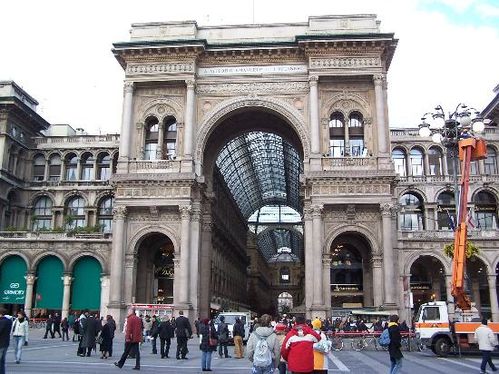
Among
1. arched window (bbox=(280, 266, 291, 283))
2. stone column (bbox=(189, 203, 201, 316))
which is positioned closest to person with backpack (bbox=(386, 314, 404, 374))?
stone column (bbox=(189, 203, 201, 316))

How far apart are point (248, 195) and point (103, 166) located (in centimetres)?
3438

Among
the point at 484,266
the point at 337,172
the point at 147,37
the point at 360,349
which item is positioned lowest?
the point at 360,349

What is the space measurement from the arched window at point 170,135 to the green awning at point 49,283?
16.1 meters

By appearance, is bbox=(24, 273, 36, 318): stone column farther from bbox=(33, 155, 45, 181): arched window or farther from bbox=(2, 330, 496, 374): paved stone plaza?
bbox=(2, 330, 496, 374): paved stone plaza

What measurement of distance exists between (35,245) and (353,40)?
33665 millimetres

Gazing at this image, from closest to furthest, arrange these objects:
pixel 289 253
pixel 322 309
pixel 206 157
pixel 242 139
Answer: pixel 322 309
pixel 206 157
pixel 242 139
pixel 289 253

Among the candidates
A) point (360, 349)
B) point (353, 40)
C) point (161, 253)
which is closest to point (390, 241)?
point (360, 349)

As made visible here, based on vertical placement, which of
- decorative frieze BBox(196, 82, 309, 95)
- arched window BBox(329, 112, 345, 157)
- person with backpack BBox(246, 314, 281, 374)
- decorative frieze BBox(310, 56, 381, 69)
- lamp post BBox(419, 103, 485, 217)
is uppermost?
decorative frieze BBox(310, 56, 381, 69)

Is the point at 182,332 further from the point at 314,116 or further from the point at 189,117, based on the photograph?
the point at 314,116

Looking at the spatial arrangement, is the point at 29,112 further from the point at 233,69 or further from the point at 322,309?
the point at 322,309

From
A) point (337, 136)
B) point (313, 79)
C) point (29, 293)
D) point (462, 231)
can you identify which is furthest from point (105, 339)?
point (29, 293)

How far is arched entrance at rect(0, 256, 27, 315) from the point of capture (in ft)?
172

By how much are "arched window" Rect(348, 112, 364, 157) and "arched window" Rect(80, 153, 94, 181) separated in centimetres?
3061

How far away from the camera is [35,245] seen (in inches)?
2077
